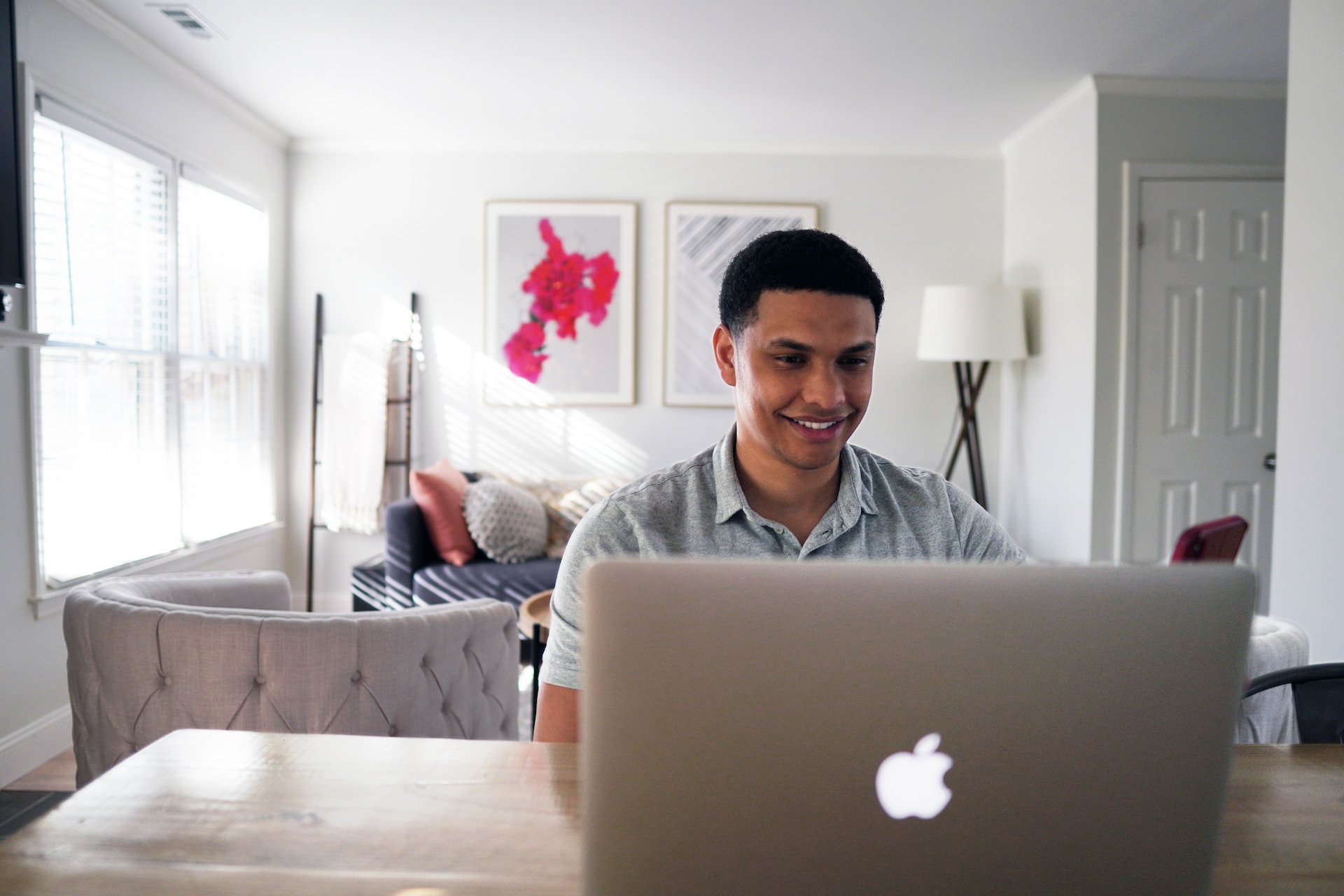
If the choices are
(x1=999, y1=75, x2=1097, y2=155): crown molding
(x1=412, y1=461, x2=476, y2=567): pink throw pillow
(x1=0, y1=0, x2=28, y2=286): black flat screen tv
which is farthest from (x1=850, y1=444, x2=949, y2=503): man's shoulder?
(x1=999, y1=75, x2=1097, y2=155): crown molding

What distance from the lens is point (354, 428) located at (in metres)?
4.54

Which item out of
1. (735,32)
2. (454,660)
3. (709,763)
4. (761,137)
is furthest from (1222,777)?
(761,137)

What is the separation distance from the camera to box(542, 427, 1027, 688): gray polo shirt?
1.13 metres

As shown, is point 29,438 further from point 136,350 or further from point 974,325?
point 974,325

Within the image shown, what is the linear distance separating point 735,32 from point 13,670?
10.9 ft

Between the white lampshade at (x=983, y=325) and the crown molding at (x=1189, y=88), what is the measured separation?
98 centimetres

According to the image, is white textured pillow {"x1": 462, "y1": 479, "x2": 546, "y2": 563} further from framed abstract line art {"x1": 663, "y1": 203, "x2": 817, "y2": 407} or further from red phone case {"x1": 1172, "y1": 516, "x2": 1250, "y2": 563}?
red phone case {"x1": 1172, "y1": 516, "x2": 1250, "y2": 563}

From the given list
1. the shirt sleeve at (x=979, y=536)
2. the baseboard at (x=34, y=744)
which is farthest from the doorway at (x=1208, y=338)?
the baseboard at (x=34, y=744)

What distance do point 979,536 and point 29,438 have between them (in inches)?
116

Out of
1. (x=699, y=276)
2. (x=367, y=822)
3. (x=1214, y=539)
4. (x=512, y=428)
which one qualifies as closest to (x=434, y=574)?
(x=512, y=428)

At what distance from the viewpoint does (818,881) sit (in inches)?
20.8

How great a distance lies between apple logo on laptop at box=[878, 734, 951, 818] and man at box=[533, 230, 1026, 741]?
59 centimetres

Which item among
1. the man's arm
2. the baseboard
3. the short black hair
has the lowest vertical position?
the baseboard

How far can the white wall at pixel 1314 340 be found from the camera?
2.25 metres
